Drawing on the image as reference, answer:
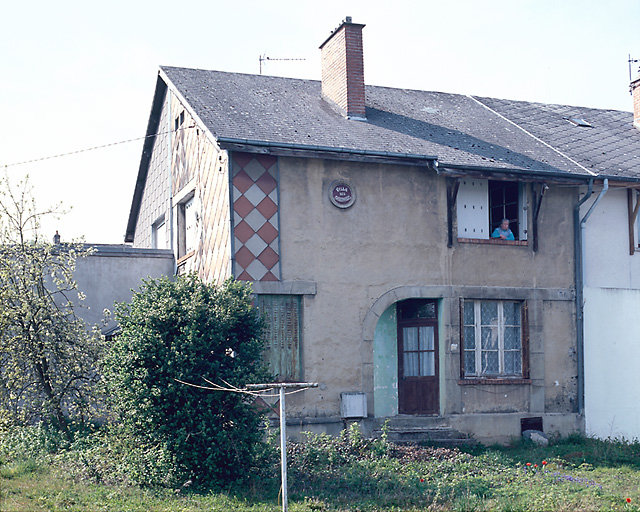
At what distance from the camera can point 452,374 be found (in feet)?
52.3

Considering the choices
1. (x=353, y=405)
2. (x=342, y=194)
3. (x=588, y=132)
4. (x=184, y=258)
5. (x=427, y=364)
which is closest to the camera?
(x=353, y=405)

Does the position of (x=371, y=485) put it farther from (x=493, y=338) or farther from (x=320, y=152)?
(x=320, y=152)

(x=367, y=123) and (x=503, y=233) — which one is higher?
(x=367, y=123)

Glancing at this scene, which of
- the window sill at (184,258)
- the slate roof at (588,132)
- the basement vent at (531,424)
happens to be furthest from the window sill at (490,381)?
the window sill at (184,258)

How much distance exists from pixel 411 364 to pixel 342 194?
356cm

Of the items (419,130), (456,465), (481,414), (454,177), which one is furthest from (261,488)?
(419,130)

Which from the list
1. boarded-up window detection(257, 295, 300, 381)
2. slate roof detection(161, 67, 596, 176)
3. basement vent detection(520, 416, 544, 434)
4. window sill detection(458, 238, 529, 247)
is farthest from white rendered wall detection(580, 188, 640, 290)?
boarded-up window detection(257, 295, 300, 381)

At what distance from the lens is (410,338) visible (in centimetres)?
1655

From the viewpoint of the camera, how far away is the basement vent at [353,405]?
1501 centimetres

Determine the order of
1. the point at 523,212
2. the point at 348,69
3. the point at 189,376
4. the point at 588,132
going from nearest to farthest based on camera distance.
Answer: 1. the point at 189,376
2. the point at 523,212
3. the point at 348,69
4. the point at 588,132

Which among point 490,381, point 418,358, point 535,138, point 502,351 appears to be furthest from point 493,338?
point 535,138

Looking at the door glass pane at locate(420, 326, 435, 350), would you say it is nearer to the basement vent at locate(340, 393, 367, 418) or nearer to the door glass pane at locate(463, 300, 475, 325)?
the door glass pane at locate(463, 300, 475, 325)

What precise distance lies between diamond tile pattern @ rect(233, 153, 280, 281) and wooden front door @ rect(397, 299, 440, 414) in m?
3.07

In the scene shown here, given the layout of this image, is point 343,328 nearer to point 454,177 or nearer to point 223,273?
point 223,273
